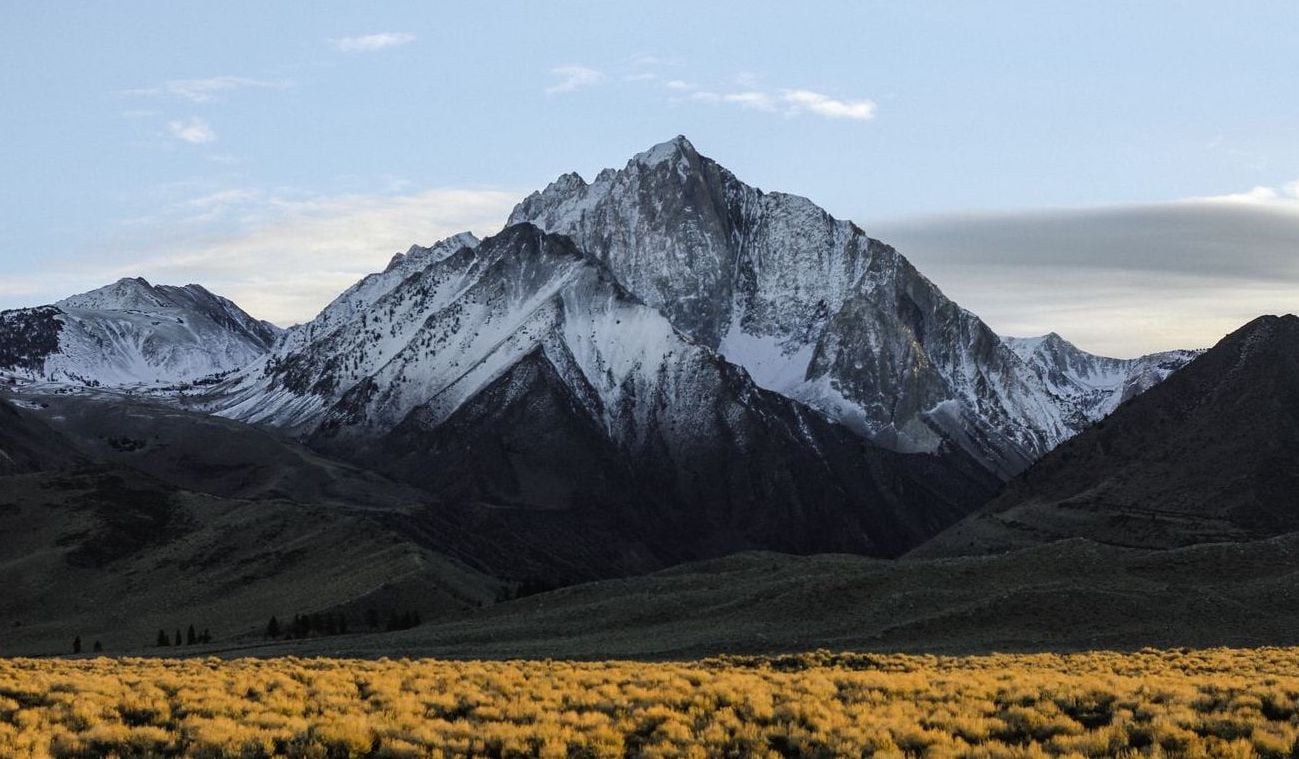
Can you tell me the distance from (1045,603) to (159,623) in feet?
396

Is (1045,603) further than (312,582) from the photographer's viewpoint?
No

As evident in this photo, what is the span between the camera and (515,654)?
3484 inches

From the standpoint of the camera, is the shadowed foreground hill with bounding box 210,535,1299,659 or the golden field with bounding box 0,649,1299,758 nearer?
the golden field with bounding box 0,649,1299,758

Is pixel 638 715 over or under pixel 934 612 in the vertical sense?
over

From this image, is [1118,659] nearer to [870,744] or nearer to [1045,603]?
[870,744]

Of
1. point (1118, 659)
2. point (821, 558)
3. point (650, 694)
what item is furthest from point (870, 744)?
point (821, 558)

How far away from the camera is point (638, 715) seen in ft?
104

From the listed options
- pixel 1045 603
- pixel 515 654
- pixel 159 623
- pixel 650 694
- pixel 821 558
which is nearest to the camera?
pixel 650 694

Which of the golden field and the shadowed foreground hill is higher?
the golden field

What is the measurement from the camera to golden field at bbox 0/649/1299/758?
27938 millimetres

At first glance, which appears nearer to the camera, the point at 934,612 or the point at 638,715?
the point at 638,715

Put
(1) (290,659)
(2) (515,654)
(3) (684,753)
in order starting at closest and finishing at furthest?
1. (3) (684,753)
2. (1) (290,659)
3. (2) (515,654)

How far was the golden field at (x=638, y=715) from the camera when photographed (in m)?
27.9

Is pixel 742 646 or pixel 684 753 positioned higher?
pixel 684 753
